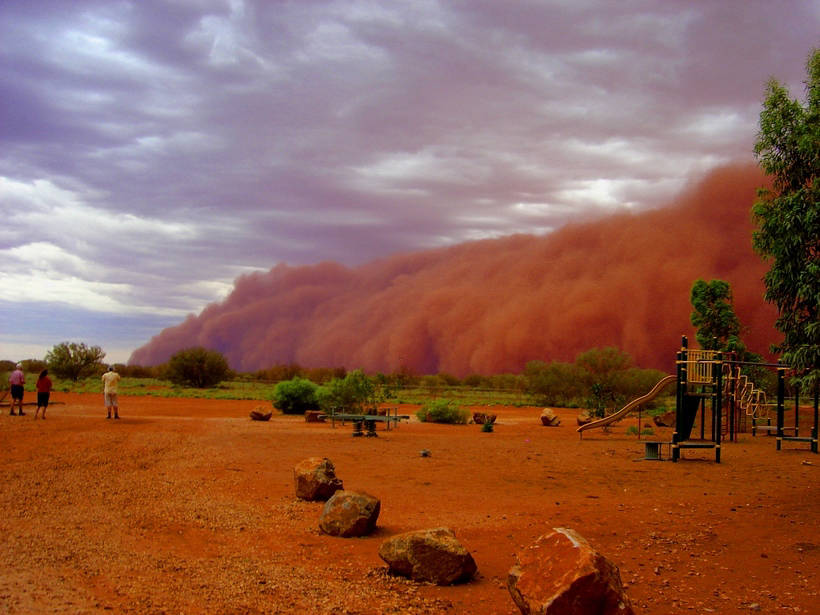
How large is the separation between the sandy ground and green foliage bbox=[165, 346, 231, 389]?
46009 mm

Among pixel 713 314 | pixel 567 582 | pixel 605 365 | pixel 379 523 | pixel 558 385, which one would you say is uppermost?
pixel 713 314

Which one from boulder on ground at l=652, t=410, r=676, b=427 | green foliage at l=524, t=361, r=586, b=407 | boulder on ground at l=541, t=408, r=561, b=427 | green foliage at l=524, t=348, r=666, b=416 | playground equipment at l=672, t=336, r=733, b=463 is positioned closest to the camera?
playground equipment at l=672, t=336, r=733, b=463

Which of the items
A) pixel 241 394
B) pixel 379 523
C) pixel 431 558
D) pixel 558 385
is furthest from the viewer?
pixel 241 394

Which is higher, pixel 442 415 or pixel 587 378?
pixel 587 378

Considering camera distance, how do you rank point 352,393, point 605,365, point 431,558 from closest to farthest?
point 431,558 < point 352,393 < point 605,365

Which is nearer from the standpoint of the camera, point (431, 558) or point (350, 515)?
point (431, 558)

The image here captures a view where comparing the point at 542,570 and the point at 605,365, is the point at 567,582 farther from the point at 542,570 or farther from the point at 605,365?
the point at 605,365

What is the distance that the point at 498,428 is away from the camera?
2639cm

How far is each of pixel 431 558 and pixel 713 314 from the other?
70.7ft

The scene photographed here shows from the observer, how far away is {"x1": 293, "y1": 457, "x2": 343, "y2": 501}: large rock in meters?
10.4

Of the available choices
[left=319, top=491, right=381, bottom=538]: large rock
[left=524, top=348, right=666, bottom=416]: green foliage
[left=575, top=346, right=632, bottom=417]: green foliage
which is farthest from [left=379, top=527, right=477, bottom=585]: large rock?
[left=575, top=346, right=632, bottom=417]: green foliage

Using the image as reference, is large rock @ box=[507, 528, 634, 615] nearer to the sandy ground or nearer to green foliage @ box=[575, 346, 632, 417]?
the sandy ground

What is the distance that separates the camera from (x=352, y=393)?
27.1 m

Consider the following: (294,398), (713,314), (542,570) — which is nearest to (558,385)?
(294,398)
